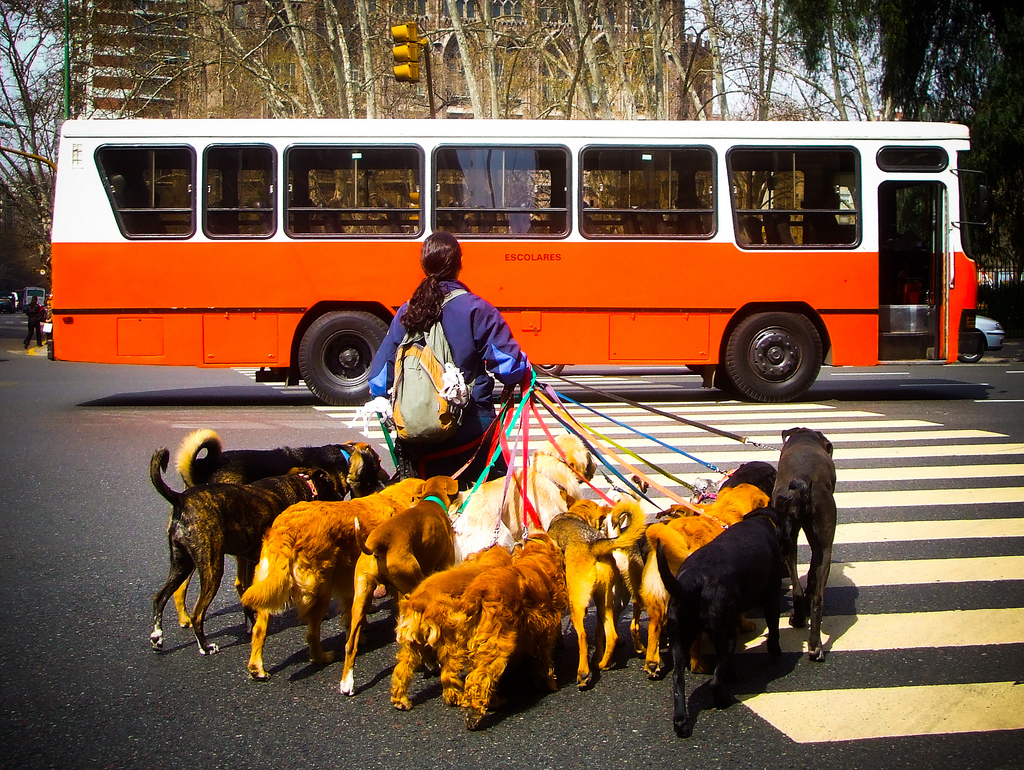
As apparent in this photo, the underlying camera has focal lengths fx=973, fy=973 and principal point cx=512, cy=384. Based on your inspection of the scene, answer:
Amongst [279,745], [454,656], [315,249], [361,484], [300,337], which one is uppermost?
[315,249]

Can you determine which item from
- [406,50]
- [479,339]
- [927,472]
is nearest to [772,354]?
[927,472]

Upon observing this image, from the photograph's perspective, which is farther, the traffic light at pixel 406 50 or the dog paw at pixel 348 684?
the traffic light at pixel 406 50

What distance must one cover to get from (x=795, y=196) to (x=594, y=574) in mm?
9655

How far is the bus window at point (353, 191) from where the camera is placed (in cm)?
1222

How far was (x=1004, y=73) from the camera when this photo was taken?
22.0 m

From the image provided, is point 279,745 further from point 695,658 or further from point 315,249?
point 315,249

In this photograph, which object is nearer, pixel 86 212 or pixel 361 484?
pixel 361 484

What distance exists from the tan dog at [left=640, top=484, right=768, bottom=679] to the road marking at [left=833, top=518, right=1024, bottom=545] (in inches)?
79.1

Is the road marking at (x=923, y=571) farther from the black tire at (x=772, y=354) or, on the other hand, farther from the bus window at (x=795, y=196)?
the bus window at (x=795, y=196)

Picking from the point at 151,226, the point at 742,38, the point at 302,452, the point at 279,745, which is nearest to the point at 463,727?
the point at 279,745

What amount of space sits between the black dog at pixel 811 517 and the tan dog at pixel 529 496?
3.33 feet

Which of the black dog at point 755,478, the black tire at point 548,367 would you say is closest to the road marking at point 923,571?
the black dog at point 755,478

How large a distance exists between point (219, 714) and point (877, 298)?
35.3 feet

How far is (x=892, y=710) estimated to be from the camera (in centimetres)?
374
